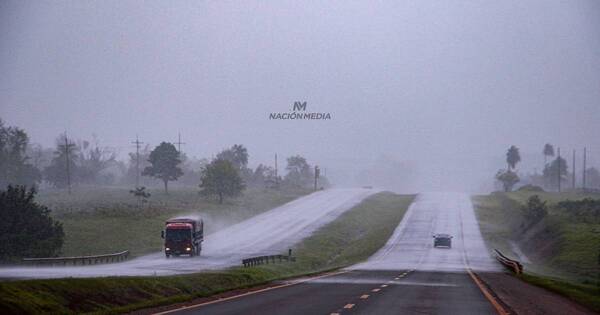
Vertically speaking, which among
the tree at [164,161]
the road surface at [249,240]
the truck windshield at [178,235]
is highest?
the tree at [164,161]

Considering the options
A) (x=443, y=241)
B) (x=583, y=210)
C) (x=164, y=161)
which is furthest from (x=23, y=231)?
(x=164, y=161)

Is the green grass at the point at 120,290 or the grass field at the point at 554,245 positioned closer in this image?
the green grass at the point at 120,290

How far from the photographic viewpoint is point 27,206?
5928cm

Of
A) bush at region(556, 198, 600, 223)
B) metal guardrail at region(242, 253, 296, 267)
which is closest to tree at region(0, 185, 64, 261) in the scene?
metal guardrail at region(242, 253, 296, 267)

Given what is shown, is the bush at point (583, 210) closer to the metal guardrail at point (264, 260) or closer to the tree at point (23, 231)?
the metal guardrail at point (264, 260)

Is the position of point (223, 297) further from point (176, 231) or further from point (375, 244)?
point (375, 244)

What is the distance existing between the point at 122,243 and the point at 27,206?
1754 cm

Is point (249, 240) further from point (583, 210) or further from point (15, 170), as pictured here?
point (15, 170)

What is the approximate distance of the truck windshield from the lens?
65500 mm

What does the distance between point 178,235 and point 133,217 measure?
30.2 m

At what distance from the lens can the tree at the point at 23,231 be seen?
56.9 m

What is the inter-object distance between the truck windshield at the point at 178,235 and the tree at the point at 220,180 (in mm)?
58650

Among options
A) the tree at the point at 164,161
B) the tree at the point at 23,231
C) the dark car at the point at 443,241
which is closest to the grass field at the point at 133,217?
the tree at the point at 164,161

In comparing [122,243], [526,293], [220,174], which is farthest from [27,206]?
[220,174]
